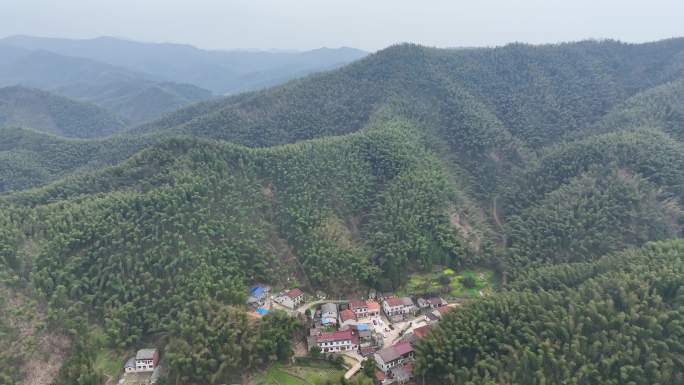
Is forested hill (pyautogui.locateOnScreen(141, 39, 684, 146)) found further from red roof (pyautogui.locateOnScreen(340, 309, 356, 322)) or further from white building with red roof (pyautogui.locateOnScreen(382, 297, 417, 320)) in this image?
red roof (pyautogui.locateOnScreen(340, 309, 356, 322))

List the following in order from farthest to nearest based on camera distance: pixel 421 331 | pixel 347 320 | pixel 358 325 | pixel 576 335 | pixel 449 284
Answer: pixel 449 284, pixel 347 320, pixel 358 325, pixel 421 331, pixel 576 335

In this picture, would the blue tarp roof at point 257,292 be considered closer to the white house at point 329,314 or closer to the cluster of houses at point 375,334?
the cluster of houses at point 375,334

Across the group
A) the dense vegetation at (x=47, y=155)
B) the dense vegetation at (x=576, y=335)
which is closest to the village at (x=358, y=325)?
the dense vegetation at (x=576, y=335)

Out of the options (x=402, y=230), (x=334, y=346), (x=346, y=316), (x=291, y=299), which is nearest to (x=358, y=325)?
(x=346, y=316)

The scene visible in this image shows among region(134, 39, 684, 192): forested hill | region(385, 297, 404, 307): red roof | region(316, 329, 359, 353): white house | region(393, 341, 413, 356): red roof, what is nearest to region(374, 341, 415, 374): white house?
region(393, 341, 413, 356): red roof

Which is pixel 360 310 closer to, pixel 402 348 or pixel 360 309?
pixel 360 309

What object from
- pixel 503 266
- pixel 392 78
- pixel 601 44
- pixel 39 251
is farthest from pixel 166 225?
pixel 601 44

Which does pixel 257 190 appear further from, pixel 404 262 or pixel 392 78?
pixel 392 78
